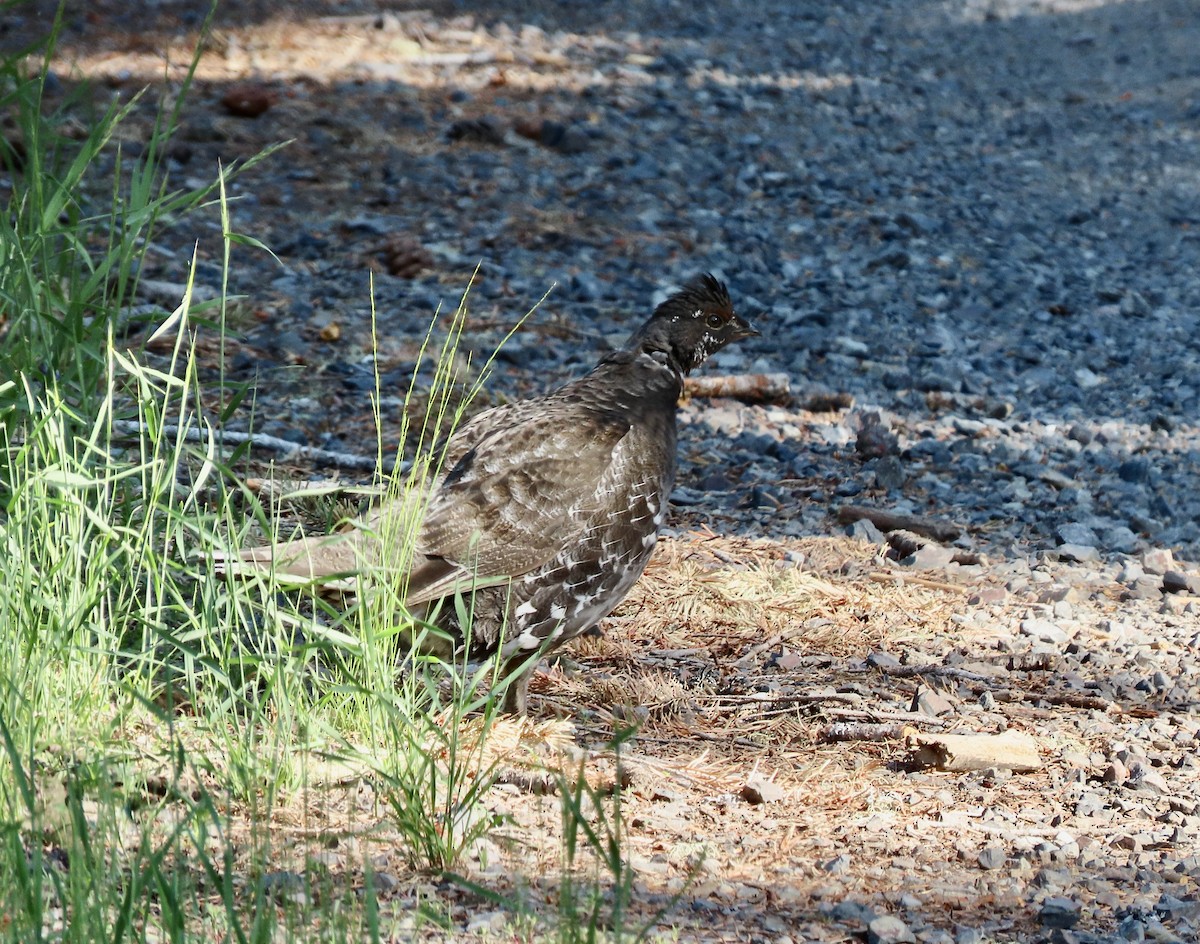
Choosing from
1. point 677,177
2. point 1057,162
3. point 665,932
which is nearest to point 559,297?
point 677,177

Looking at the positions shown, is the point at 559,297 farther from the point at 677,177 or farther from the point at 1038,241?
the point at 1038,241

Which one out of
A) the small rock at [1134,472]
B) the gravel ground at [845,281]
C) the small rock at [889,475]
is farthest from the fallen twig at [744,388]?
the small rock at [1134,472]

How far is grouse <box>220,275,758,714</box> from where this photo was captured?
4707mm

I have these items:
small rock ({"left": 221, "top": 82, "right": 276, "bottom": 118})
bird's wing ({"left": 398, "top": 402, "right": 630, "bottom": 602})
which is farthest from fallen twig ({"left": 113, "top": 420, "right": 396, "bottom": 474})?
small rock ({"left": 221, "top": 82, "right": 276, "bottom": 118})

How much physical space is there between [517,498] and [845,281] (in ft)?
19.5

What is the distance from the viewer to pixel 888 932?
3.31 meters

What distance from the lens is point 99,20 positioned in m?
13.2

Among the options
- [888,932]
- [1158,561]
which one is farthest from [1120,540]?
[888,932]

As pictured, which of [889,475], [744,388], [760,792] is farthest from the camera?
[744,388]

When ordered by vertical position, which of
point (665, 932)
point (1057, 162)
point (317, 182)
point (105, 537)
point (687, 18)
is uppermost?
point (687, 18)

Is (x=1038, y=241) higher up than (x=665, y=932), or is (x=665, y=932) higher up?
(x=1038, y=241)

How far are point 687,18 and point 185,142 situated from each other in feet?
28.3

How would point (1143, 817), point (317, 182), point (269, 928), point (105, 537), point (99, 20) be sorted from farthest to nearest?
1. point (99, 20)
2. point (317, 182)
3. point (1143, 817)
4. point (105, 537)
5. point (269, 928)

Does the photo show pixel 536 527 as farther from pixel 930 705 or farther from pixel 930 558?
pixel 930 558
